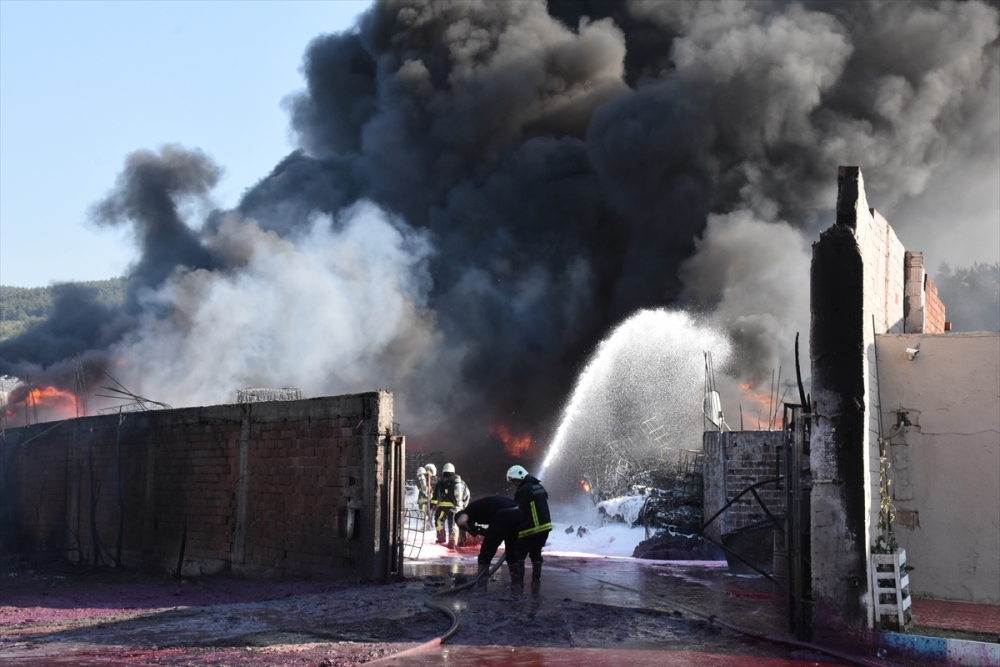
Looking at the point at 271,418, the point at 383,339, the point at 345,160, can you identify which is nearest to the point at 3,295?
the point at 345,160

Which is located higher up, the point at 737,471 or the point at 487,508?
the point at 737,471

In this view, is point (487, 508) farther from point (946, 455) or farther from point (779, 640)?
point (946, 455)

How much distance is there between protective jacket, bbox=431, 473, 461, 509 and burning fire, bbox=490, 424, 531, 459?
2146cm

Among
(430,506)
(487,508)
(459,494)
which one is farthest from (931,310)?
(430,506)

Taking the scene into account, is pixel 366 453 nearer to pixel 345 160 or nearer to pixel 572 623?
pixel 572 623

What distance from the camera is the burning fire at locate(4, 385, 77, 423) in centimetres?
3002

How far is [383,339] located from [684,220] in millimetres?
12905

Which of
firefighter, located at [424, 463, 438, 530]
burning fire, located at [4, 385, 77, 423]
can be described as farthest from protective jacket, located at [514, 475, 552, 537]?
burning fire, located at [4, 385, 77, 423]

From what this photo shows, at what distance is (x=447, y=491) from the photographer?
15.0m

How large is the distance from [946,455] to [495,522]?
4604mm

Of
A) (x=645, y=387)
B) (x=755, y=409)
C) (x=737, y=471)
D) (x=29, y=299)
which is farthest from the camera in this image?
(x=29, y=299)

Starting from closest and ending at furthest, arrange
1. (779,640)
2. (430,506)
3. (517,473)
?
(779,640), (517,473), (430,506)

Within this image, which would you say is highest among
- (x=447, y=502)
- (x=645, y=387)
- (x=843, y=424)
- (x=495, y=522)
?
(x=645, y=387)

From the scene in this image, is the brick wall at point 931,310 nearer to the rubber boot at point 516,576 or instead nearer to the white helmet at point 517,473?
the white helmet at point 517,473
